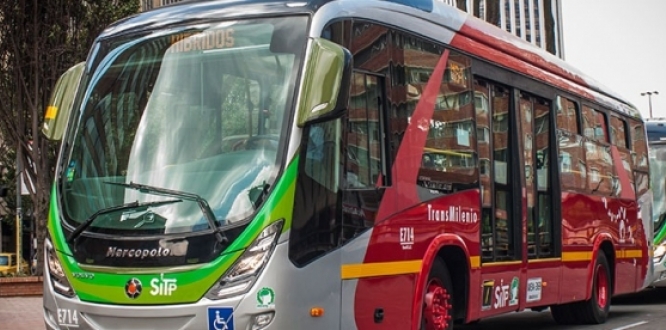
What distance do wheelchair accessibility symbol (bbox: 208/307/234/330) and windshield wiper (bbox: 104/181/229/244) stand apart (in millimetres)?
462

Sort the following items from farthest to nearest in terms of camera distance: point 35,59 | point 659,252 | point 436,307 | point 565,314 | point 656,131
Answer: point 35,59
point 656,131
point 659,252
point 565,314
point 436,307

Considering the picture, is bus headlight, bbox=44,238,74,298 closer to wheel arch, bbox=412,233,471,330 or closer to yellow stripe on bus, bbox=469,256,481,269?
wheel arch, bbox=412,233,471,330

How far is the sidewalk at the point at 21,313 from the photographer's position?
15.5 meters

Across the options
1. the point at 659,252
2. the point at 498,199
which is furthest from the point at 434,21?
the point at 659,252

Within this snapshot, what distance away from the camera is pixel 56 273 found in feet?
28.3

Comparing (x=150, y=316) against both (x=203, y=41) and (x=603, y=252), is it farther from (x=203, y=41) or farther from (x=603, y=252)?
(x=603, y=252)

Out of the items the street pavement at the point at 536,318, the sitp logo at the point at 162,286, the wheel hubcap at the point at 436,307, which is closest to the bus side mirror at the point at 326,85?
the sitp logo at the point at 162,286

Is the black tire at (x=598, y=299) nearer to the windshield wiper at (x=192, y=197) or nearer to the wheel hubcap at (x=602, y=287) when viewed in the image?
the wheel hubcap at (x=602, y=287)

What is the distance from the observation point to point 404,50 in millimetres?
9797

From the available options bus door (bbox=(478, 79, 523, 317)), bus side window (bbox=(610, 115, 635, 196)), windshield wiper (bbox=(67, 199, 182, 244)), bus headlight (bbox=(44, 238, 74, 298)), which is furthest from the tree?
windshield wiper (bbox=(67, 199, 182, 244))

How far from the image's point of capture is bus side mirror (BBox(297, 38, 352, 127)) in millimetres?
7984

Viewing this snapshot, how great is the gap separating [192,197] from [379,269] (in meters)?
1.75

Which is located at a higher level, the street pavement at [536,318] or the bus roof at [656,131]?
the bus roof at [656,131]

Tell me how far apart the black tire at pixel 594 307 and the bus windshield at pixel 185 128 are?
24.6 ft
